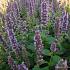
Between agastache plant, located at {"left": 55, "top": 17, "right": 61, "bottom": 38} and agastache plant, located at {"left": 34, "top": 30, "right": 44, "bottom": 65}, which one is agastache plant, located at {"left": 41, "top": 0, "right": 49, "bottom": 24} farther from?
agastache plant, located at {"left": 34, "top": 30, "right": 44, "bottom": 65}

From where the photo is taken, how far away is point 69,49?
10.2ft

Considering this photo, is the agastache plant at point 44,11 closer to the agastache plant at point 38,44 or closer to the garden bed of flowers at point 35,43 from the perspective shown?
the garden bed of flowers at point 35,43

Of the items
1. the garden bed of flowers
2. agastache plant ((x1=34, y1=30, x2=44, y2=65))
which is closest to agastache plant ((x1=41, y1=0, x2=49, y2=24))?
the garden bed of flowers

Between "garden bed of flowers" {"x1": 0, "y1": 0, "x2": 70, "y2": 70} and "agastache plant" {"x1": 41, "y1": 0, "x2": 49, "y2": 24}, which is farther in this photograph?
"agastache plant" {"x1": 41, "y1": 0, "x2": 49, "y2": 24}

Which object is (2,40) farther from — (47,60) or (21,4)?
(21,4)

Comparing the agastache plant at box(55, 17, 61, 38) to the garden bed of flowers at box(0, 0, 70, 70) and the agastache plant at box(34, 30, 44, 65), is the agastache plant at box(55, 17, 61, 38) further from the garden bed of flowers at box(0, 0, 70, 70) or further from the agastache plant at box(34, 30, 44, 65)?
the agastache plant at box(34, 30, 44, 65)

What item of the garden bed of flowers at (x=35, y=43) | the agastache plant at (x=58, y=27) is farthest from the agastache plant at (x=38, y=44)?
the agastache plant at (x=58, y=27)

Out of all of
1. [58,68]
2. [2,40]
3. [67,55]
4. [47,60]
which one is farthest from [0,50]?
[58,68]

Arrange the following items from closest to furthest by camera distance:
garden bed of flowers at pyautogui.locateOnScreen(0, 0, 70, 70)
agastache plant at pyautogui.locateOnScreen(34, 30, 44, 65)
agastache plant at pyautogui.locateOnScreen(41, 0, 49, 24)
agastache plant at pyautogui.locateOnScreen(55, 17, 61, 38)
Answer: agastache plant at pyautogui.locateOnScreen(34, 30, 44, 65) < garden bed of flowers at pyautogui.locateOnScreen(0, 0, 70, 70) < agastache plant at pyautogui.locateOnScreen(55, 17, 61, 38) < agastache plant at pyautogui.locateOnScreen(41, 0, 49, 24)

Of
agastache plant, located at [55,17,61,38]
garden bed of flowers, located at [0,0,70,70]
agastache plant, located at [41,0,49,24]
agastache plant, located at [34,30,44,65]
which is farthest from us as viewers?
agastache plant, located at [41,0,49,24]

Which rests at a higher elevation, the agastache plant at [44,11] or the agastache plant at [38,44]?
the agastache plant at [44,11]

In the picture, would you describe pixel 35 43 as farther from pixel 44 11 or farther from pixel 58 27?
pixel 44 11

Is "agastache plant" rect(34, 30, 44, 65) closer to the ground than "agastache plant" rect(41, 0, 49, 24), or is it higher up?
closer to the ground

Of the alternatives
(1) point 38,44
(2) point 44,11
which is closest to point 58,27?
(2) point 44,11
